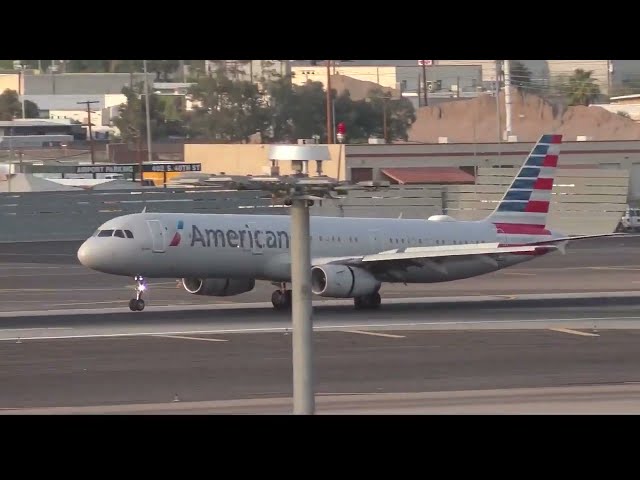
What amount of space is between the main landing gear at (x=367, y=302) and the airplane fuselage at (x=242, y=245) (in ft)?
2.15

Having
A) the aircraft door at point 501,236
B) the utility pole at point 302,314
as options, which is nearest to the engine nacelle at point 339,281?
the aircraft door at point 501,236

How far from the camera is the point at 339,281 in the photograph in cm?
3806

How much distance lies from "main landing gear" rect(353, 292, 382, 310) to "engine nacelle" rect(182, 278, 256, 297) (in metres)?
3.26

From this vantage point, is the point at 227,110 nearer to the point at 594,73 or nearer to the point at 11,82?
the point at 594,73

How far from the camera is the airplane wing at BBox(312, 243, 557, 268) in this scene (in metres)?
38.9

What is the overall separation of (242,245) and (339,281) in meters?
3.03

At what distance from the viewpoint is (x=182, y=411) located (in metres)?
21.2

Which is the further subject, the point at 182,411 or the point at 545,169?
the point at 545,169

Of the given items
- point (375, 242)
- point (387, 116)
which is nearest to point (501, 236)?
point (375, 242)
